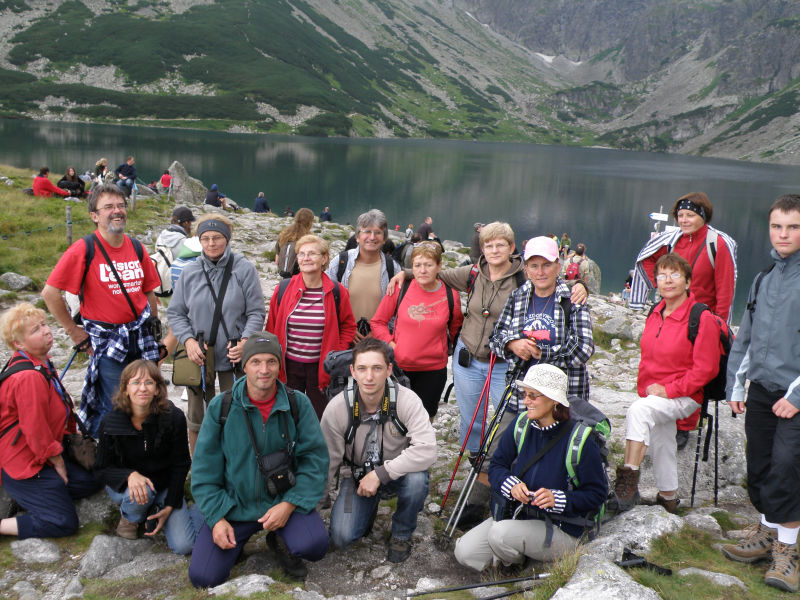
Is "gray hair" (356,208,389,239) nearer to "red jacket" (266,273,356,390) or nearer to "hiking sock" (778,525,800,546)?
"red jacket" (266,273,356,390)

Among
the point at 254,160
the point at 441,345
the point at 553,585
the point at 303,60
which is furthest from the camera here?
the point at 303,60

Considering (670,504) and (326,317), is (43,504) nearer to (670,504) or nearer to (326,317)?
(326,317)

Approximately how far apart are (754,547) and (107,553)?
A: 16.2 feet

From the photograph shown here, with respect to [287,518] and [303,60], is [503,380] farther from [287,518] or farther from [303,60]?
[303,60]

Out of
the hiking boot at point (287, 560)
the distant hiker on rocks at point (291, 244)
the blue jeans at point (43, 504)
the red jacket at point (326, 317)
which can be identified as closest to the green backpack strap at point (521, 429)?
the hiking boot at point (287, 560)

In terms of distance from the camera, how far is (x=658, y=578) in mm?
3383

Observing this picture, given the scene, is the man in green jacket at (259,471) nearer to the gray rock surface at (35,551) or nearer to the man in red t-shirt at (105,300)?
the gray rock surface at (35,551)

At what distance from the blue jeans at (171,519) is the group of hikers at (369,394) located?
19mm

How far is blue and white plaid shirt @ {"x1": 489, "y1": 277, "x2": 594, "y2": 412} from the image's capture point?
4.57m

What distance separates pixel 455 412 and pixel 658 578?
4596 millimetres

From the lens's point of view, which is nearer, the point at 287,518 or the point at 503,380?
the point at 287,518

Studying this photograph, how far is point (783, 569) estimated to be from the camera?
11.8 feet

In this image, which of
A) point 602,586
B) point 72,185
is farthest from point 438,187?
point 602,586

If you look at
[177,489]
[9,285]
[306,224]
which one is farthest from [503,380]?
[9,285]
